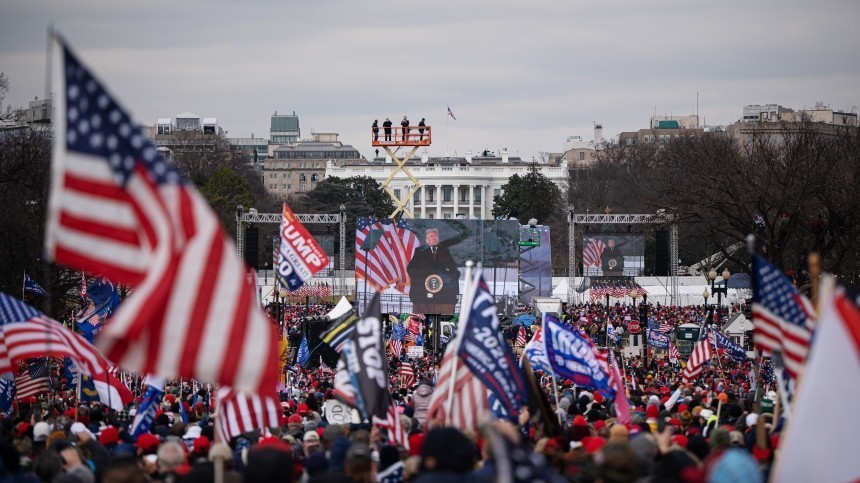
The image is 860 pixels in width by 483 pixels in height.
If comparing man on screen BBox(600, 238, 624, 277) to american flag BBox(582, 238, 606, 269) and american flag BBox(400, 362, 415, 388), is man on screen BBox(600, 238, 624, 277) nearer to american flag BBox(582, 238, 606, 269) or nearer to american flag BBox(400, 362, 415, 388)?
american flag BBox(582, 238, 606, 269)

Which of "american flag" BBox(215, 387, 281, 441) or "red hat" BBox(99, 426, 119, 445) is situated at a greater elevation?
"american flag" BBox(215, 387, 281, 441)

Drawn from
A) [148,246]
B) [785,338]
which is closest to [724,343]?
[785,338]

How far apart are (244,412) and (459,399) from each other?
2255 millimetres

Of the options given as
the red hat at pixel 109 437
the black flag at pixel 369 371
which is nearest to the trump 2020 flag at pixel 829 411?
the black flag at pixel 369 371

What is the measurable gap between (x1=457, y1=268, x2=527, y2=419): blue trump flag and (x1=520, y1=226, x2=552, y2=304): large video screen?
53.9m

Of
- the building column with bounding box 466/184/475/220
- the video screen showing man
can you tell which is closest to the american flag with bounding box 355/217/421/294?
the video screen showing man

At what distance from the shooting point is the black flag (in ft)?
48.8

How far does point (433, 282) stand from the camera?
195ft

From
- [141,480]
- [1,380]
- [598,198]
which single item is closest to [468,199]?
[598,198]

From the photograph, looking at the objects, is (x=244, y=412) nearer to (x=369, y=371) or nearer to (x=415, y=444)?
(x=369, y=371)

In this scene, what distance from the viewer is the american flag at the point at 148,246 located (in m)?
9.05

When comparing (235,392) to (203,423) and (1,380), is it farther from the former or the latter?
(1,380)

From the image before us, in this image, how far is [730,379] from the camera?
34.3 metres

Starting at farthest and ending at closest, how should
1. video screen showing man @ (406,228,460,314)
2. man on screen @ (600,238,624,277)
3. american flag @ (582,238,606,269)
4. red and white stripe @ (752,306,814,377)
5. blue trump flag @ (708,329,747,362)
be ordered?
man on screen @ (600,238,624,277)
american flag @ (582,238,606,269)
video screen showing man @ (406,228,460,314)
blue trump flag @ (708,329,747,362)
red and white stripe @ (752,306,814,377)
